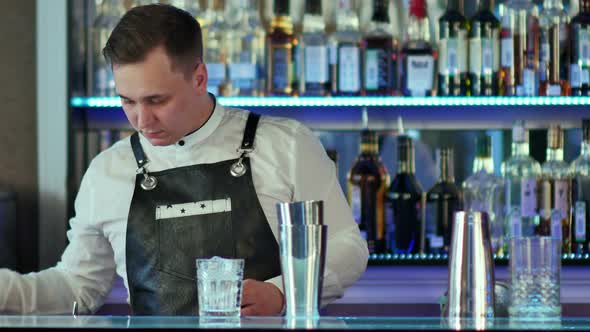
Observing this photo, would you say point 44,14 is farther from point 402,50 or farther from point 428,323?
point 428,323

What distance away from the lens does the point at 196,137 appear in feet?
7.39

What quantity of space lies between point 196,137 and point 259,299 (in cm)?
57

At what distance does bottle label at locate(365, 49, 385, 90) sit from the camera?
10.3 ft

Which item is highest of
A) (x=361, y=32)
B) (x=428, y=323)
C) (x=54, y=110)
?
(x=361, y=32)

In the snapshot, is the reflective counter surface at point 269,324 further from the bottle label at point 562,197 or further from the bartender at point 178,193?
the bottle label at point 562,197

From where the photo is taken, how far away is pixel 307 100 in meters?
3.14

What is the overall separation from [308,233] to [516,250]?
1.02ft

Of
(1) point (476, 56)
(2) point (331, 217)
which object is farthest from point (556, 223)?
(2) point (331, 217)

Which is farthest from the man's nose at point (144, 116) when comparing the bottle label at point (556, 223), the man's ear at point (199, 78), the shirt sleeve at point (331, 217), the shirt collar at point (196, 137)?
the bottle label at point (556, 223)

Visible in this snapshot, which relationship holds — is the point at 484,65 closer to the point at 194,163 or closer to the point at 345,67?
the point at 345,67

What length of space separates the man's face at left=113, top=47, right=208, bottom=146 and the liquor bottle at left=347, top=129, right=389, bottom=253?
119 cm

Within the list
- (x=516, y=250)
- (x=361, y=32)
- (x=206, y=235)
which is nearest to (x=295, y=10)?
(x=361, y=32)

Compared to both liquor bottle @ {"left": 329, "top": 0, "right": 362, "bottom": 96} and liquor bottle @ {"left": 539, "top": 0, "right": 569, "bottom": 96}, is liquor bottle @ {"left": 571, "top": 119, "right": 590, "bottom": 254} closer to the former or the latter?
liquor bottle @ {"left": 539, "top": 0, "right": 569, "bottom": 96}

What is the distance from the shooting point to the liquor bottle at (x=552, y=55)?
10.3ft
